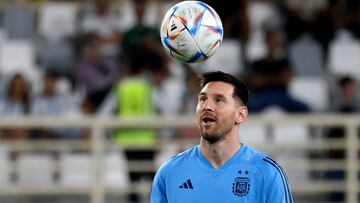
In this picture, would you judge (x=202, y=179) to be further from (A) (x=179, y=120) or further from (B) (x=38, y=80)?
(B) (x=38, y=80)

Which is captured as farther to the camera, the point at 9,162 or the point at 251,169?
the point at 9,162

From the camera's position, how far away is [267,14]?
14492 mm

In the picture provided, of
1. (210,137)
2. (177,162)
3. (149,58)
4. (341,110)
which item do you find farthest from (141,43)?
(210,137)

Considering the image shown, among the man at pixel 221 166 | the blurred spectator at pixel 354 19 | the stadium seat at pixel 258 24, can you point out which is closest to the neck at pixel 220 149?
the man at pixel 221 166

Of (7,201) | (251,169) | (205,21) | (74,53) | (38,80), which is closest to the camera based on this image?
(251,169)

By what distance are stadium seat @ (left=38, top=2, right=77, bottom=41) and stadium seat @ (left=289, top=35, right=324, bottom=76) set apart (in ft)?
10.5

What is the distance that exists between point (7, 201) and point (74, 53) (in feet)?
9.03

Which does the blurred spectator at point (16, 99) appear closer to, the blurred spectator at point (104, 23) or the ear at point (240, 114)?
the blurred spectator at point (104, 23)

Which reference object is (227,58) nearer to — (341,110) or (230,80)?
(341,110)

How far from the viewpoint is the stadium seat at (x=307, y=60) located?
45.0 feet

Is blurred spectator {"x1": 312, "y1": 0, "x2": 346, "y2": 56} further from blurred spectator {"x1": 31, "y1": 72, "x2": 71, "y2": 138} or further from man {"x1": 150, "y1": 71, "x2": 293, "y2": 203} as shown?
man {"x1": 150, "y1": 71, "x2": 293, "y2": 203}

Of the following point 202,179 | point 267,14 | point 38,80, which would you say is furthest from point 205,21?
point 267,14

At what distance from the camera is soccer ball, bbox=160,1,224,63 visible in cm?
604

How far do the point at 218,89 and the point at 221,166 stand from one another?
445 millimetres
